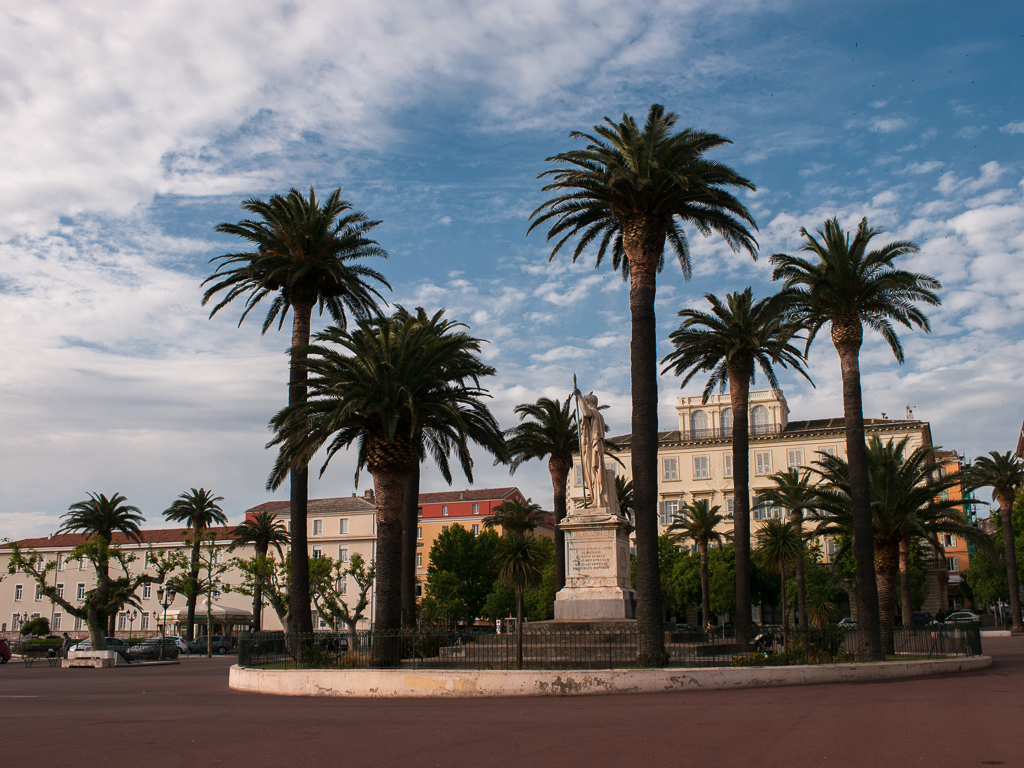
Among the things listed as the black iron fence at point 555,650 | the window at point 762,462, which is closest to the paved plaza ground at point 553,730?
the black iron fence at point 555,650

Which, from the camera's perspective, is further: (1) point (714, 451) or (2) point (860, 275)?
(1) point (714, 451)

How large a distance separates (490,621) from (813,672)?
63267 millimetres

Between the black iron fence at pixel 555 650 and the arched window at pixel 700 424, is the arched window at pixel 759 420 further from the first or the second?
the black iron fence at pixel 555 650

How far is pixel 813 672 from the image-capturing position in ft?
57.5

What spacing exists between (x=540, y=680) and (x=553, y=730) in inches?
195

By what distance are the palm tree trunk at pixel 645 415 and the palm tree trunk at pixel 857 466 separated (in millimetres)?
6405

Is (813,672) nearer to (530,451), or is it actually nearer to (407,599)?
(407,599)

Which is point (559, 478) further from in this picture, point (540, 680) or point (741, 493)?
point (540, 680)

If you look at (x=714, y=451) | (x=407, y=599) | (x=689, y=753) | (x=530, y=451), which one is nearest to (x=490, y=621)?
(x=714, y=451)

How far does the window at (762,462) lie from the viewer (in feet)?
251

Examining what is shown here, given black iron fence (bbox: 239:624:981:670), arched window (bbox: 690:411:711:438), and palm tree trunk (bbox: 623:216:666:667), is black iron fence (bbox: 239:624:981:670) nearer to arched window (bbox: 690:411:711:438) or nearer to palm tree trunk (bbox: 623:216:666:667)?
palm tree trunk (bbox: 623:216:666:667)

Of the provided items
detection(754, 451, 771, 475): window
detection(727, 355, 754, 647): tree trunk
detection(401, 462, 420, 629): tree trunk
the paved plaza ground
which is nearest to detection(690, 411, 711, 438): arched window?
detection(754, 451, 771, 475): window

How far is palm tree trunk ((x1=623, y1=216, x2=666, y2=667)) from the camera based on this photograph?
19234 millimetres

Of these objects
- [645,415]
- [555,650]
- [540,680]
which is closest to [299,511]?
[555,650]
